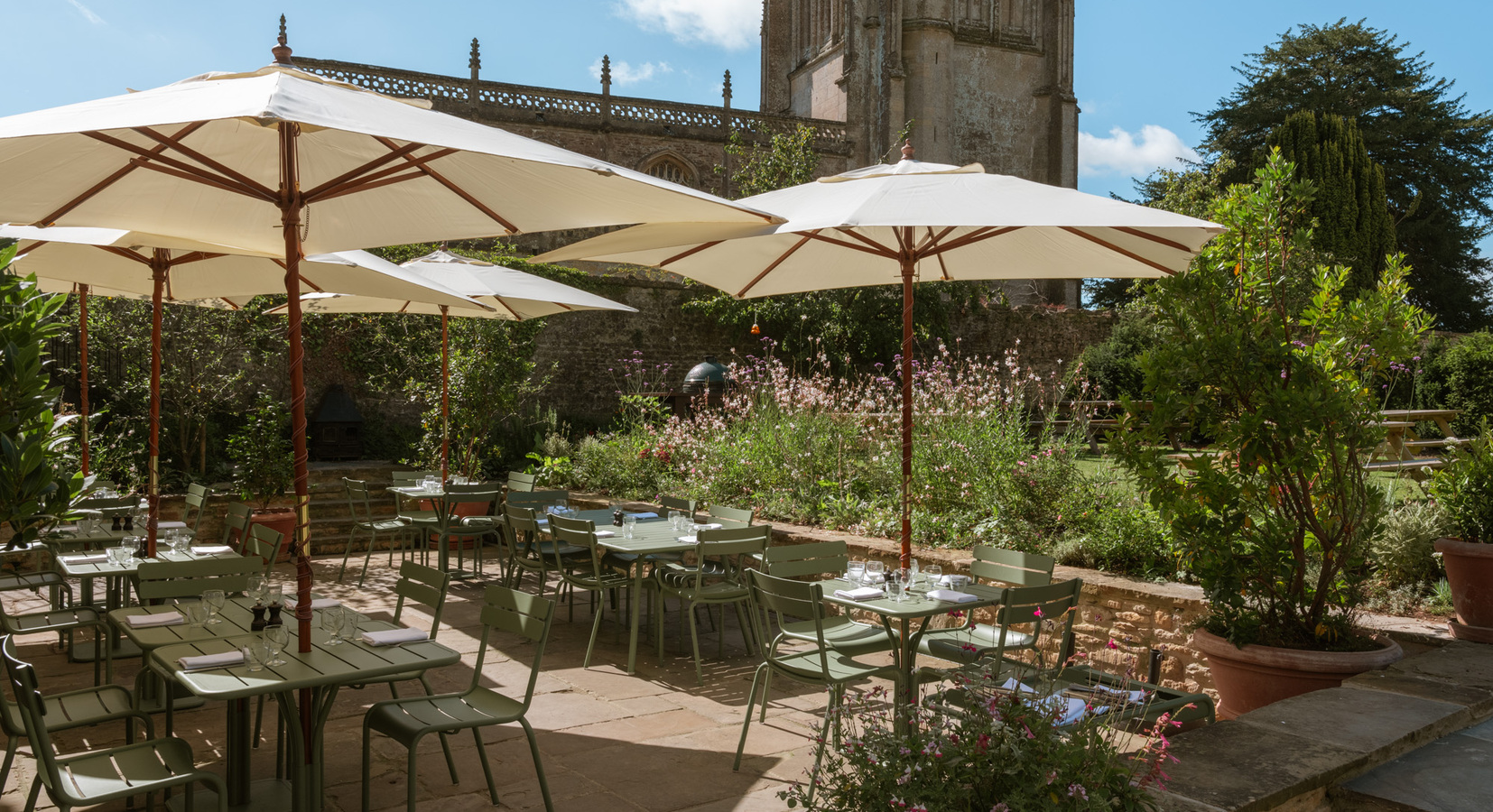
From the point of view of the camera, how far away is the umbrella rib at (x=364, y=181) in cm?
334

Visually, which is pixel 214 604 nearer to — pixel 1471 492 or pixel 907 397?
pixel 907 397

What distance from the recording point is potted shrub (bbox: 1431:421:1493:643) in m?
4.11

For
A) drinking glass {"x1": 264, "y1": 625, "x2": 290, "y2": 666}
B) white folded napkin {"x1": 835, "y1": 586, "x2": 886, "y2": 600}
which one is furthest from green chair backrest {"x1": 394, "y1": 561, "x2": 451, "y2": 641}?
white folded napkin {"x1": 835, "y1": 586, "x2": 886, "y2": 600}

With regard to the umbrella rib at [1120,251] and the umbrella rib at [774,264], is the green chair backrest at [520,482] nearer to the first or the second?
the umbrella rib at [774,264]

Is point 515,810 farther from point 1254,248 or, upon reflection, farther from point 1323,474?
point 1254,248

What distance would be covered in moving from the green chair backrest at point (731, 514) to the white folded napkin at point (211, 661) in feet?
11.2

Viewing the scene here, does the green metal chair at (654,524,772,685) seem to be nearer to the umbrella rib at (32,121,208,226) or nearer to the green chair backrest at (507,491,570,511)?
the green chair backrest at (507,491,570,511)

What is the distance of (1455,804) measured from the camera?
2.63 m

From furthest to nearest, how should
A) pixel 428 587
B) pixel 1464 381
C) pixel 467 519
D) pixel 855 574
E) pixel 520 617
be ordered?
pixel 1464 381 < pixel 467 519 < pixel 855 574 < pixel 428 587 < pixel 520 617

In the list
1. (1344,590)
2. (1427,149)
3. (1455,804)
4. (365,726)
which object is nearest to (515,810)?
(365,726)

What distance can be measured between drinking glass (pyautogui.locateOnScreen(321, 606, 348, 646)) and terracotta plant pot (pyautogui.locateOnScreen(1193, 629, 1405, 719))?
3.23 m

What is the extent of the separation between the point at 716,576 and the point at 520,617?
8.79 feet

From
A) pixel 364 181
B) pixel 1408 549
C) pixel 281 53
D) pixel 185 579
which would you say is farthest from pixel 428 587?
pixel 1408 549

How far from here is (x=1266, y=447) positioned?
3.71 metres
